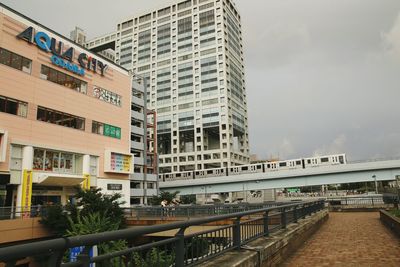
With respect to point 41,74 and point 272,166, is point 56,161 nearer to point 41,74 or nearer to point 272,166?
point 41,74

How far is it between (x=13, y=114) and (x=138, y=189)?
24792 mm

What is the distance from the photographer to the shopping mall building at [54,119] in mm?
28922

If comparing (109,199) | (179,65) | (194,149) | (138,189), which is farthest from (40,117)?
(179,65)

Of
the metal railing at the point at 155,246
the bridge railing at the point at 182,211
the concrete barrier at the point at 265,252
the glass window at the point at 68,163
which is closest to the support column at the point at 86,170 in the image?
the glass window at the point at 68,163

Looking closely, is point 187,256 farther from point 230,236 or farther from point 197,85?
point 197,85

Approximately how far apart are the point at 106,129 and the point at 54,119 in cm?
779

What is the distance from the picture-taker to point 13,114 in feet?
95.9

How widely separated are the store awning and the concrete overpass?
28.0 m

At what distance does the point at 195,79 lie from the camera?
9700 centimetres

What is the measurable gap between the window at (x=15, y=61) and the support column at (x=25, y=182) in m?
7.60

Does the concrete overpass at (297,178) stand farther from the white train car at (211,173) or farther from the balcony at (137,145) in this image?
the balcony at (137,145)

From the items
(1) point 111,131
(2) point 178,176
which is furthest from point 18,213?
(2) point 178,176

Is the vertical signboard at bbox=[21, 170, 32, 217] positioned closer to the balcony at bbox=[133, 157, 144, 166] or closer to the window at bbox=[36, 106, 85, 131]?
the window at bbox=[36, 106, 85, 131]

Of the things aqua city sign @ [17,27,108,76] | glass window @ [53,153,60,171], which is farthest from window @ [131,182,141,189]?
glass window @ [53,153,60,171]
